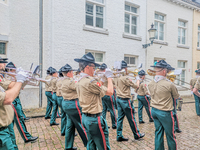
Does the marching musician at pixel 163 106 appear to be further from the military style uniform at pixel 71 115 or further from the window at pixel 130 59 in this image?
the window at pixel 130 59

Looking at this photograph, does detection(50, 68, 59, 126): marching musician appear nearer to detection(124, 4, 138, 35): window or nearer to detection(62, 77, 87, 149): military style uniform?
detection(62, 77, 87, 149): military style uniform

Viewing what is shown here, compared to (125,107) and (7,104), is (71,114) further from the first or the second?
(7,104)

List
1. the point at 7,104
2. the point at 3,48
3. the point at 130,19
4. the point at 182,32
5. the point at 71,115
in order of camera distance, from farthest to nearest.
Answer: the point at 182,32 < the point at 130,19 < the point at 3,48 < the point at 71,115 < the point at 7,104

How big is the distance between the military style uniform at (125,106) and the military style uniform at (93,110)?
6.45ft

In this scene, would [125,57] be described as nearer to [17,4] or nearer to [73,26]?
[73,26]

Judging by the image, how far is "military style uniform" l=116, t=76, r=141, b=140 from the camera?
15.4 ft

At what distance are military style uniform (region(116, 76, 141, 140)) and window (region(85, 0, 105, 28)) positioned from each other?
6.61m

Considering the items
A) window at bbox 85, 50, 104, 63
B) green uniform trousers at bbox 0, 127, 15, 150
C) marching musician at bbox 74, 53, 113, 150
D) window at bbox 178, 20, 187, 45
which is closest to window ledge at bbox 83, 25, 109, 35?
window at bbox 85, 50, 104, 63

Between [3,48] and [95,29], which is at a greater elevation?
[95,29]

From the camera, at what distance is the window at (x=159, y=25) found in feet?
44.2

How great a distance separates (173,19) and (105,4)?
6.83m

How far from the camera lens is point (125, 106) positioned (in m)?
4.77

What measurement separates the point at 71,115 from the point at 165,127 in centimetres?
212

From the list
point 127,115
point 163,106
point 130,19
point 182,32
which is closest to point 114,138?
point 127,115
